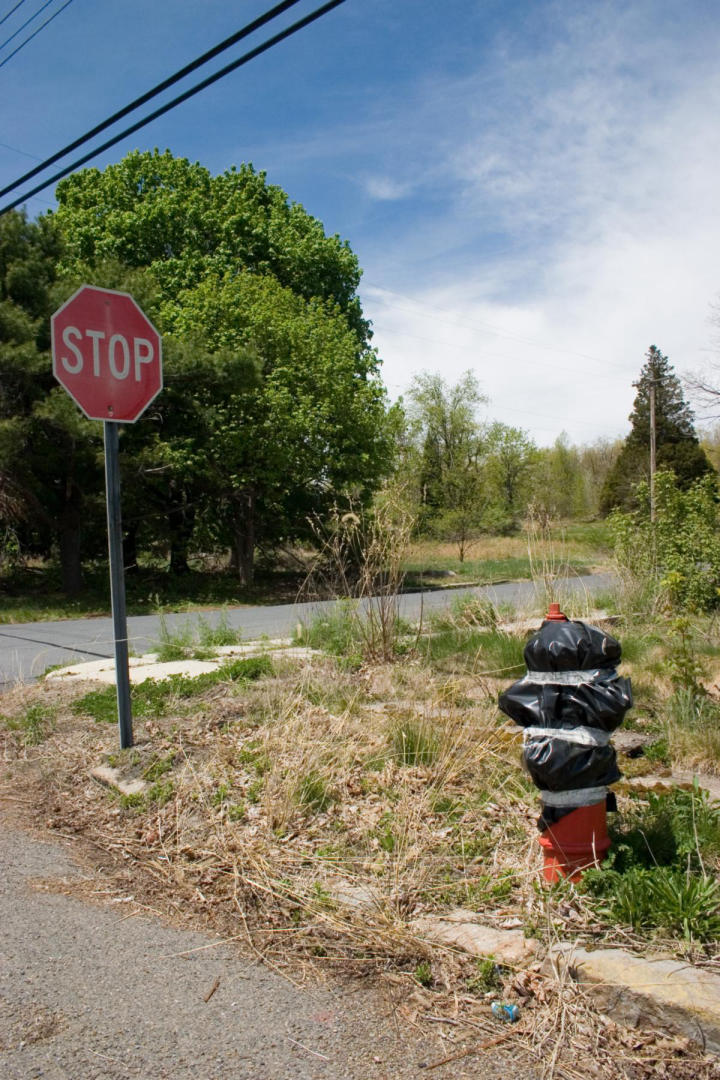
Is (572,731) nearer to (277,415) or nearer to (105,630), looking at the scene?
(105,630)

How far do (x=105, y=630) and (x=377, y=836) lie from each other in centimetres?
1052

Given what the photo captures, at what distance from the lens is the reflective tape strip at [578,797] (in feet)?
→ 10.5

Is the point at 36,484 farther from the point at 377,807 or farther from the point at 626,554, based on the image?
the point at 377,807

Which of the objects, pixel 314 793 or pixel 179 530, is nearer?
pixel 314 793

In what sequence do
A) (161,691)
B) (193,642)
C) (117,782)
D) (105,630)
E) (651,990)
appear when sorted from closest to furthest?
(651,990) < (117,782) < (161,691) < (193,642) < (105,630)

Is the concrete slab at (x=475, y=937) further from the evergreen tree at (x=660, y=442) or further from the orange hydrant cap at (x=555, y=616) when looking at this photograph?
the evergreen tree at (x=660, y=442)

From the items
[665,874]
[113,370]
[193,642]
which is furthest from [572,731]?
[193,642]

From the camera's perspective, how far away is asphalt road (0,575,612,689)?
9.53m

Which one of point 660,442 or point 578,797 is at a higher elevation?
point 660,442

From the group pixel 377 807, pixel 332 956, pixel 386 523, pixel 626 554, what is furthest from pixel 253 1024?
pixel 626 554

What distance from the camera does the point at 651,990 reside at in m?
2.61

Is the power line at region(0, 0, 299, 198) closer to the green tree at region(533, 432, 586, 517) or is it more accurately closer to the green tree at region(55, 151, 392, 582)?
the green tree at region(55, 151, 392, 582)

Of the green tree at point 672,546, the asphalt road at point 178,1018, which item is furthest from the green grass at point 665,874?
the green tree at point 672,546

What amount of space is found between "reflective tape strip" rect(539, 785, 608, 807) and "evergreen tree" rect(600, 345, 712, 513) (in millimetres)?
44061
